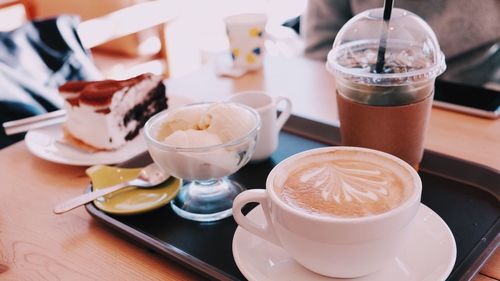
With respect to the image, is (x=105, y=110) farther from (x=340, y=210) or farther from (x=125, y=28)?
(x=125, y=28)

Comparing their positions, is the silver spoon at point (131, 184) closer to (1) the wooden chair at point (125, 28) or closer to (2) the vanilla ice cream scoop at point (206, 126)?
(2) the vanilla ice cream scoop at point (206, 126)

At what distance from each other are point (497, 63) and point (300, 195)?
1.20 meters

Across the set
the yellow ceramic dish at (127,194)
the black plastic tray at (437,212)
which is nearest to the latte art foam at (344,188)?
the black plastic tray at (437,212)

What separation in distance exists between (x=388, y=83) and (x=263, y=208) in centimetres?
29

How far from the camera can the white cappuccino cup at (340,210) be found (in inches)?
19.3

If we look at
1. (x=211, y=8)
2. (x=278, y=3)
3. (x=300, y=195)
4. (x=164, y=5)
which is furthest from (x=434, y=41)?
(x=211, y=8)

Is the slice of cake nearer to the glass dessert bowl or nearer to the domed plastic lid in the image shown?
the glass dessert bowl

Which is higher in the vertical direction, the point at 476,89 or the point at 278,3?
the point at 476,89

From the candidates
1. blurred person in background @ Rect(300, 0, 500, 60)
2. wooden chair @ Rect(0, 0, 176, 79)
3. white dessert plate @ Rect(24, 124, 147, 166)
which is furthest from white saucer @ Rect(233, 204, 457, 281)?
wooden chair @ Rect(0, 0, 176, 79)

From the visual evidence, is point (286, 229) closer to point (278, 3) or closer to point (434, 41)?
point (434, 41)

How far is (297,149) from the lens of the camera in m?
0.88

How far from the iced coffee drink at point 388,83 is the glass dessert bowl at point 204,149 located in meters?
0.16

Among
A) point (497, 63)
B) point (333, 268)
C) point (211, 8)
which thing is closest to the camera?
point (333, 268)

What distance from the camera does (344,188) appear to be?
555 mm
